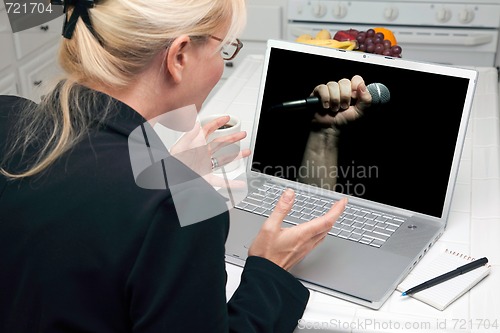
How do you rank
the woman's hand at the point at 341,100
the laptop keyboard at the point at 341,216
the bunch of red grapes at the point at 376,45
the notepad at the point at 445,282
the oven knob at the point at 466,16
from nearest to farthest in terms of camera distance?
the notepad at the point at 445,282, the laptop keyboard at the point at 341,216, the woman's hand at the point at 341,100, the bunch of red grapes at the point at 376,45, the oven knob at the point at 466,16

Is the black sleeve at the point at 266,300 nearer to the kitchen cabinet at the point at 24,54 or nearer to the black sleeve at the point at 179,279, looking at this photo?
the black sleeve at the point at 179,279

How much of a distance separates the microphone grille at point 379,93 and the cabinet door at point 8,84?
1.55m

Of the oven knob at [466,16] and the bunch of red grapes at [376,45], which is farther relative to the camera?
the oven knob at [466,16]

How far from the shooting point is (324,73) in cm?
122

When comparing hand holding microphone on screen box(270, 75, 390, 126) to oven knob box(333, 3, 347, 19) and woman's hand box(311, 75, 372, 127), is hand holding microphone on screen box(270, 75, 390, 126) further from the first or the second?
oven knob box(333, 3, 347, 19)

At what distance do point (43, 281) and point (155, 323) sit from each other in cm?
14

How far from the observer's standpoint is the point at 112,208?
0.68 metres

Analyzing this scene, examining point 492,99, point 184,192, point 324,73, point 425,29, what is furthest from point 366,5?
point 184,192

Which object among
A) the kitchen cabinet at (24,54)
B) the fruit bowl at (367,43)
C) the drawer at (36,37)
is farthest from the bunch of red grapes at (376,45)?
the drawer at (36,37)

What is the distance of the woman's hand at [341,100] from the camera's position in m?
1.18

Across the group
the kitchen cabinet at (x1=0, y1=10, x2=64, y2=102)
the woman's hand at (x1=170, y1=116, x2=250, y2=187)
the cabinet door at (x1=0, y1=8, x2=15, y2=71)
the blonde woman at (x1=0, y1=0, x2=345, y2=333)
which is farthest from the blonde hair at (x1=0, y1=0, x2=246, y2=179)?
the cabinet door at (x1=0, y1=8, x2=15, y2=71)

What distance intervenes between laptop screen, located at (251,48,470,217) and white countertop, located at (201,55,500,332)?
86 mm

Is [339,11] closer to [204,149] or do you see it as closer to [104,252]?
[204,149]

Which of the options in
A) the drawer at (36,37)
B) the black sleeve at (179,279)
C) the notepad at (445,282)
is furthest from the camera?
the drawer at (36,37)
